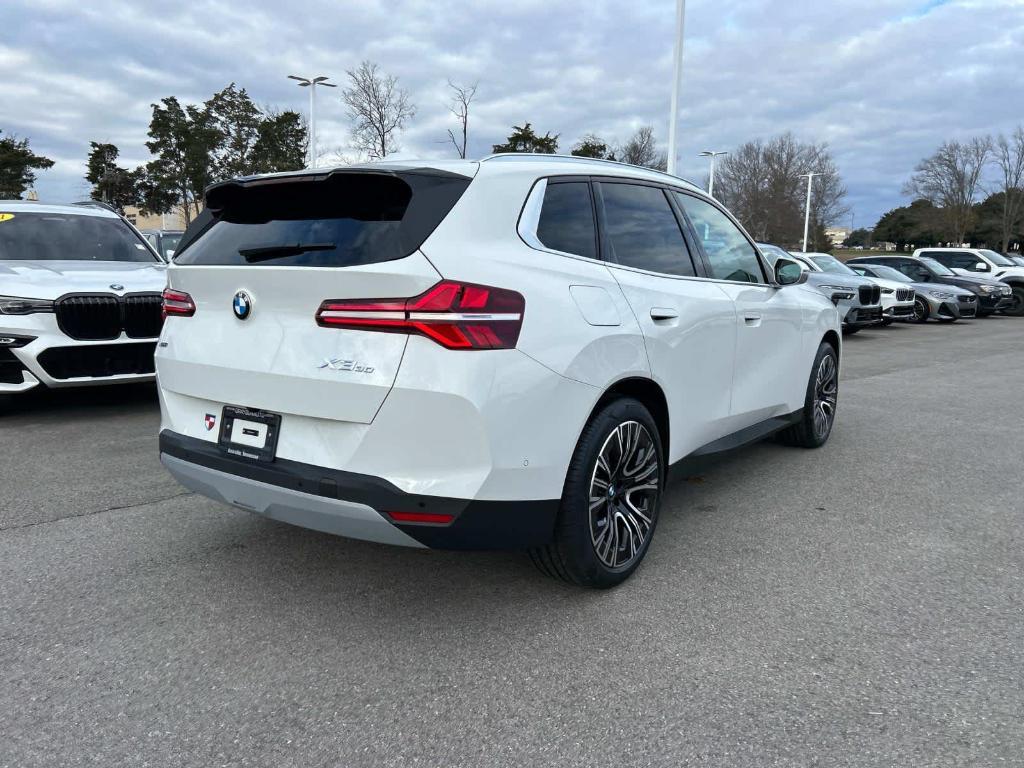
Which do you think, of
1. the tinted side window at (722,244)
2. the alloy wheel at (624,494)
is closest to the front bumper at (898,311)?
the tinted side window at (722,244)

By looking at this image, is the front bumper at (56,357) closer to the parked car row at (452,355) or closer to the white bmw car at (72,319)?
the white bmw car at (72,319)

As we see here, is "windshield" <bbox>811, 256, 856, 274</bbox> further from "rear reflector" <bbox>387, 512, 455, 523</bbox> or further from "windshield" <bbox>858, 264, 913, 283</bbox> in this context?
"rear reflector" <bbox>387, 512, 455, 523</bbox>

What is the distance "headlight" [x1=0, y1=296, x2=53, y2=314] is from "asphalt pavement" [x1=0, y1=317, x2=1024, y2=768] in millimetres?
1786

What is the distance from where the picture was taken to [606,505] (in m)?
3.16

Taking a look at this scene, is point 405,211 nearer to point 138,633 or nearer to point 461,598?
point 461,598

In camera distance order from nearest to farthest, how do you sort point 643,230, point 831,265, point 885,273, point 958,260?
point 643,230 < point 831,265 < point 885,273 < point 958,260

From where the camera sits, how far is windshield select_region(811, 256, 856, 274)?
1678 centimetres

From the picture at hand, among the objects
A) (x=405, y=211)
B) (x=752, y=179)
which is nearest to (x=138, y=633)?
(x=405, y=211)

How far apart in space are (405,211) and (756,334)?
8.26 ft

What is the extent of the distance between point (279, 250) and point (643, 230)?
170cm

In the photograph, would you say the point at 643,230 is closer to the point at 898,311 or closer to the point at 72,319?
the point at 72,319

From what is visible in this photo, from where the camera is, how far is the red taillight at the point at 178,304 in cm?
314

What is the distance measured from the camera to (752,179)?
5888 cm

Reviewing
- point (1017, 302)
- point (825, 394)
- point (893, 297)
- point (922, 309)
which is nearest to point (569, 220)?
point (825, 394)
